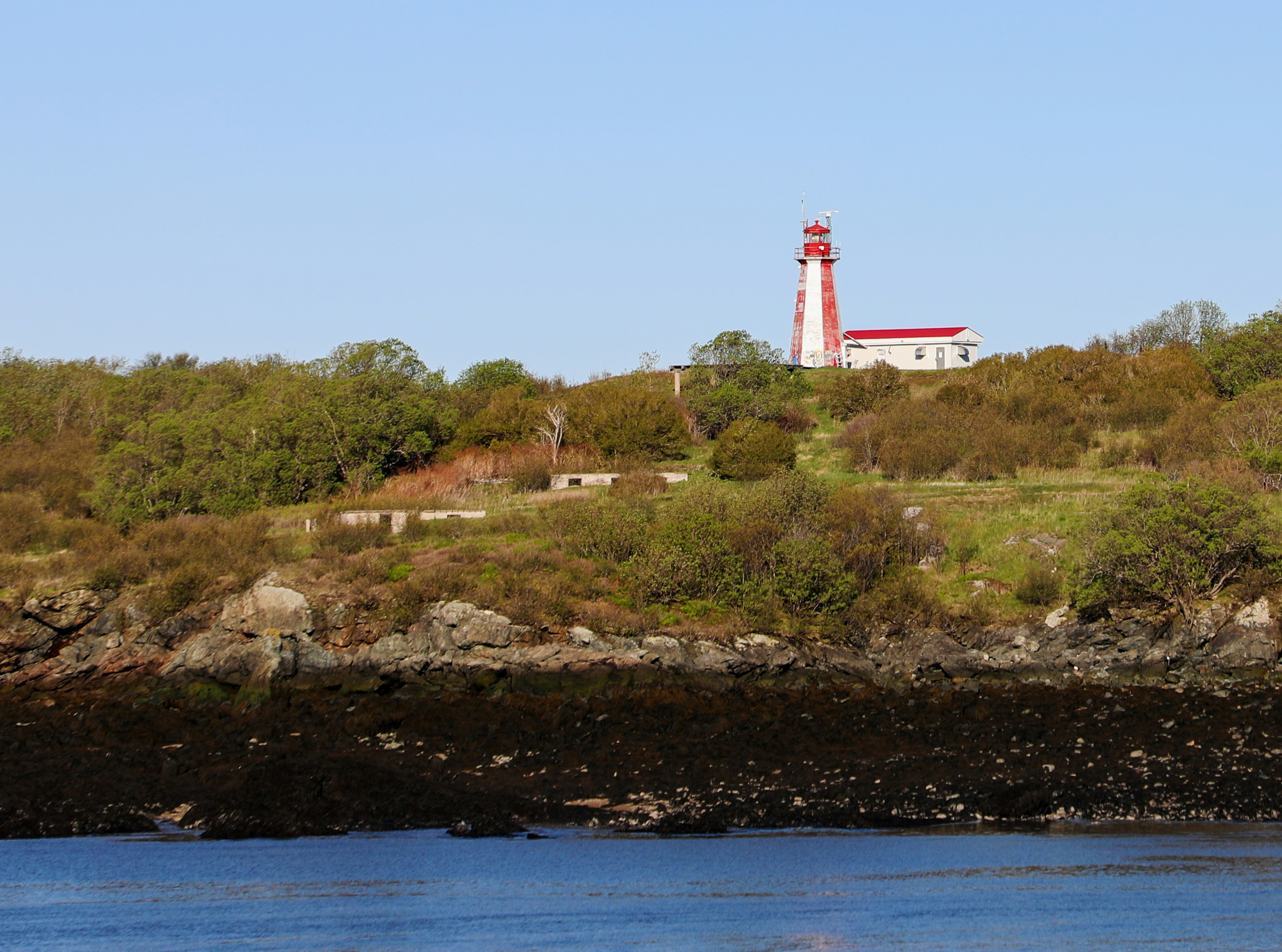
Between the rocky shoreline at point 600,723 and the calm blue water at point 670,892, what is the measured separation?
113cm

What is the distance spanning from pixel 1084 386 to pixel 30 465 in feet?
153

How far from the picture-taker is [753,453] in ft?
177

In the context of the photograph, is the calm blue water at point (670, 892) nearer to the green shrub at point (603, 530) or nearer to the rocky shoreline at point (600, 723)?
the rocky shoreline at point (600, 723)

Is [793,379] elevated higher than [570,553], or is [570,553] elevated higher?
[793,379]

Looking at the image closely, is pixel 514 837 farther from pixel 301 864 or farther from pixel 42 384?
pixel 42 384

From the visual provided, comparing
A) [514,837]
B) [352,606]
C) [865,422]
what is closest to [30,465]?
[352,606]

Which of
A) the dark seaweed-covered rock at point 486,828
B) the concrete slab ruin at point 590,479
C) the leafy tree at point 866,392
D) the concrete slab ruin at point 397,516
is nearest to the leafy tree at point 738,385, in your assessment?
the leafy tree at point 866,392

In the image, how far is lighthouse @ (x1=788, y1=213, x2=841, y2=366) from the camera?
89.0 metres

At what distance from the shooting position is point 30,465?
192 feet

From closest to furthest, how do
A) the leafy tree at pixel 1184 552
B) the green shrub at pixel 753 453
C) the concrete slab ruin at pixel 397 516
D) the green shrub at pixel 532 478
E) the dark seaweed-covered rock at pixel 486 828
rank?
the dark seaweed-covered rock at pixel 486 828
the leafy tree at pixel 1184 552
the concrete slab ruin at pixel 397 516
the green shrub at pixel 753 453
the green shrub at pixel 532 478

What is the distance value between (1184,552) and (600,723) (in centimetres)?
1598

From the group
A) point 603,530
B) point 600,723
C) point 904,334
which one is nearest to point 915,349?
point 904,334

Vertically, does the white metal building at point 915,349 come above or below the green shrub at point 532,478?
above

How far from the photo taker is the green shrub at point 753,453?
53.3m
